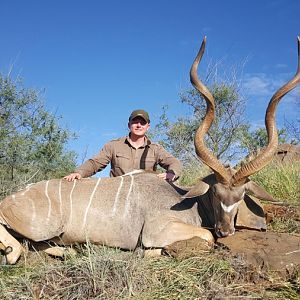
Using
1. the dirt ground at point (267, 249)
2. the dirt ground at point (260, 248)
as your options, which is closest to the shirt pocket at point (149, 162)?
the dirt ground at point (260, 248)

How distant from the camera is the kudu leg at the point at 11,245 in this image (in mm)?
3357

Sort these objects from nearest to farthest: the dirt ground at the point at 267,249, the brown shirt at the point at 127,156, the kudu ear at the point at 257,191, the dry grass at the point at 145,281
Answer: the dry grass at the point at 145,281, the dirt ground at the point at 267,249, the kudu ear at the point at 257,191, the brown shirt at the point at 127,156

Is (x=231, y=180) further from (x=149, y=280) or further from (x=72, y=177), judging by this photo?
(x=72, y=177)

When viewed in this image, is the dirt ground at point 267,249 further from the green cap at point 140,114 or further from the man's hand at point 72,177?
the green cap at point 140,114

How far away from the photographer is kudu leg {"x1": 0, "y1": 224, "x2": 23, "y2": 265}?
3357 millimetres

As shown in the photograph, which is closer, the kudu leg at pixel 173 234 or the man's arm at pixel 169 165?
the kudu leg at pixel 173 234

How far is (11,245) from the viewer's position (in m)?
3.42

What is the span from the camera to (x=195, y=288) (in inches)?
94.7

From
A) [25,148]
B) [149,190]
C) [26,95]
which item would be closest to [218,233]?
[149,190]

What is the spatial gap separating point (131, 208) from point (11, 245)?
99cm

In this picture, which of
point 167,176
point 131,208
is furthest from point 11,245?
point 167,176

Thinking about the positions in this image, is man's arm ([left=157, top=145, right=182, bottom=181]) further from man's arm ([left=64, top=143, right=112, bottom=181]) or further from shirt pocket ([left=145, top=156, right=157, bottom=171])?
man's arm ([left=64, top=143, right=112, bottom=181])

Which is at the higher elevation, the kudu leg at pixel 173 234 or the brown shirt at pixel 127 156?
the brown shirt at pixel 127 156

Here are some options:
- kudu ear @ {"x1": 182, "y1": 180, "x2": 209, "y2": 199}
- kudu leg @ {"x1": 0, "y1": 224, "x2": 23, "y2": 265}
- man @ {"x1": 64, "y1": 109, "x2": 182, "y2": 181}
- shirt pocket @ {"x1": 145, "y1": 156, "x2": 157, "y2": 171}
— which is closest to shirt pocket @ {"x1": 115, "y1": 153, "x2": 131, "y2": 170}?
man @ {"x1": 64, "y1": 109, "x2": 182, "y2": 181}
